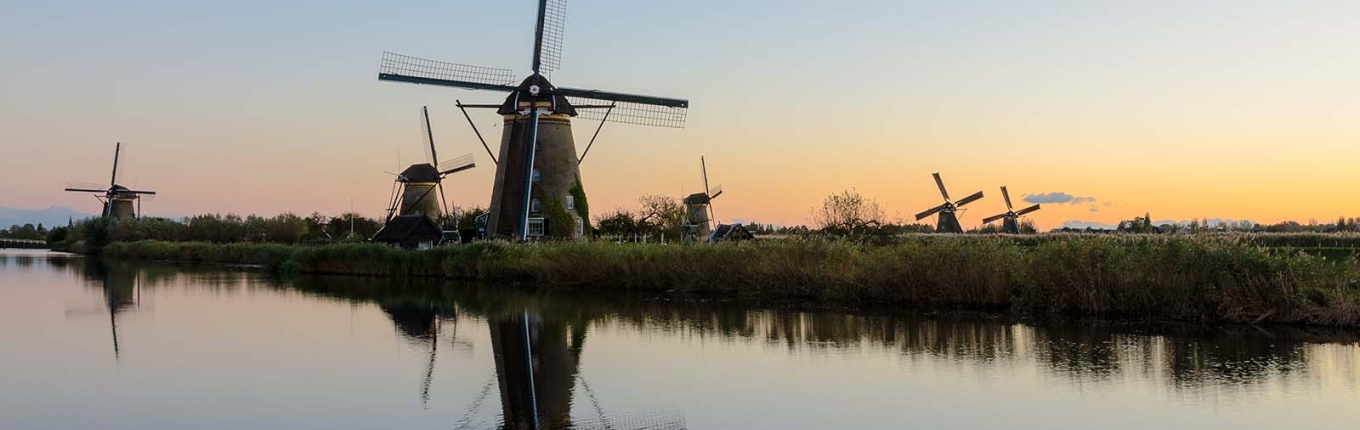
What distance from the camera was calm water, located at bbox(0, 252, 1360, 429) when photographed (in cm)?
1005

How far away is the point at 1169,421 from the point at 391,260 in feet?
90.8

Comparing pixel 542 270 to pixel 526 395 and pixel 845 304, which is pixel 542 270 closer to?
pixel 845 304

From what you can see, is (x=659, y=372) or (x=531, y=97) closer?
(x=659, y=372)

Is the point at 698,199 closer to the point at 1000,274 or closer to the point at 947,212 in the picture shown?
the point at 947,212

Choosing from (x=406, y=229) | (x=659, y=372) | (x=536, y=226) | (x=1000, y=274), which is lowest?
(x=659, y=372)

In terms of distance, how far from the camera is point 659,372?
42.1ft

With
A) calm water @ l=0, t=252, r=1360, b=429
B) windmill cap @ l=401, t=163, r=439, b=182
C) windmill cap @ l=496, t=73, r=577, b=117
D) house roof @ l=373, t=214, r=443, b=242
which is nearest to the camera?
calm water @ l=0, t=252, r=1360, b=429

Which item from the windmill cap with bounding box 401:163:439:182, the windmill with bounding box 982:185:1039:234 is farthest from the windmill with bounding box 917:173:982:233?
the windmill cap with bounding box 401:163:439:182

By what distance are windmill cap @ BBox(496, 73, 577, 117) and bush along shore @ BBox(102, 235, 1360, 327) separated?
4815 mm

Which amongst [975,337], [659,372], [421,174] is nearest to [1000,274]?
[975,337]

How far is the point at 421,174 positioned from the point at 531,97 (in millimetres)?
15558

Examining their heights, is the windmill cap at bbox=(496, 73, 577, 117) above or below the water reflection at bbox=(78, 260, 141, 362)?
above

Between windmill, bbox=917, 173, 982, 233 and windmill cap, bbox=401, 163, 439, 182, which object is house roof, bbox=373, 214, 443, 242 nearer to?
windmill cap, bbox=401, 163, 439, 182

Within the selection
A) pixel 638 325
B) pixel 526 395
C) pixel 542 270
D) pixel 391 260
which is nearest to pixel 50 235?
pixel 391 260
